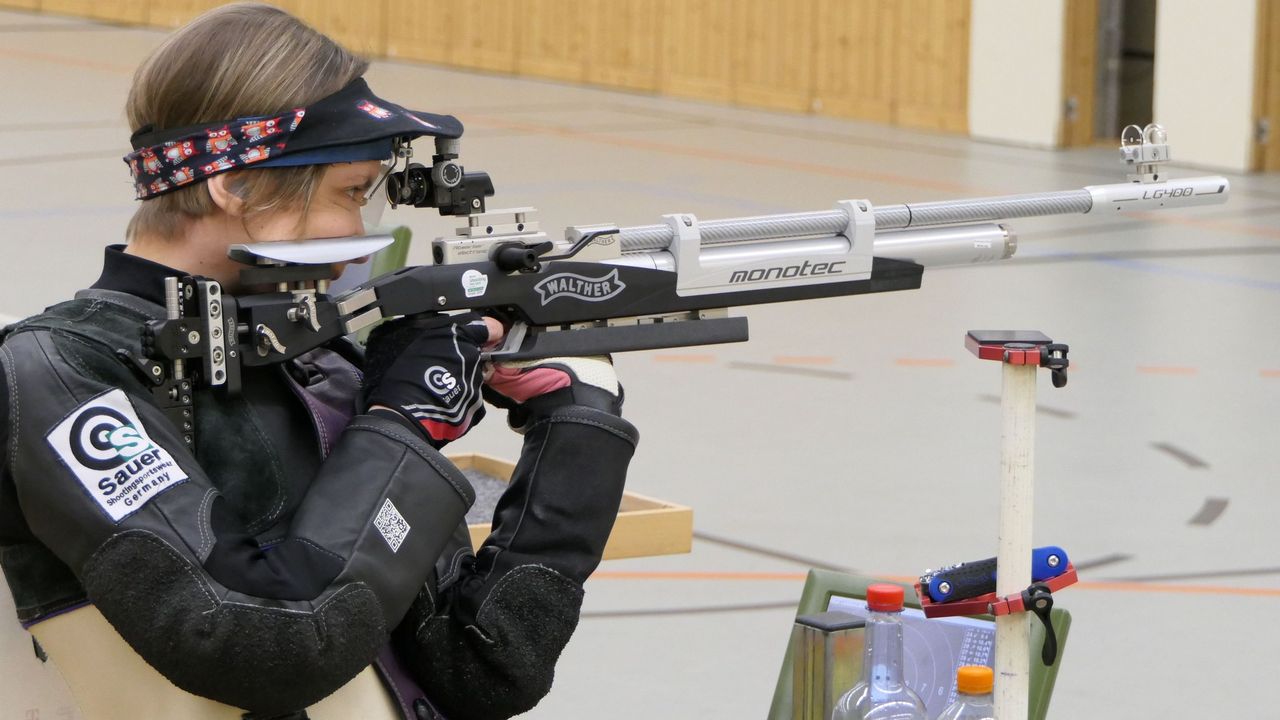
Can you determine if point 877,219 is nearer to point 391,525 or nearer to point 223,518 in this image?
point 391,525

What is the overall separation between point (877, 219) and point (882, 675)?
0.51 metres

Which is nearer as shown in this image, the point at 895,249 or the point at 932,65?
the point at 895,249

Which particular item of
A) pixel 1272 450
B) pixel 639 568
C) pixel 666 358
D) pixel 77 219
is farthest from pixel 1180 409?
pixel 77 219

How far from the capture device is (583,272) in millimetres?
1708

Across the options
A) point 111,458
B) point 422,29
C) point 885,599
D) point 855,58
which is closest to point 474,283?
point 111,458

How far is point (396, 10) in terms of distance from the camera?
1373cm

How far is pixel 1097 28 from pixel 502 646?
929 cm

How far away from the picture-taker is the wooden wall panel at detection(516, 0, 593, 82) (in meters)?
12.6

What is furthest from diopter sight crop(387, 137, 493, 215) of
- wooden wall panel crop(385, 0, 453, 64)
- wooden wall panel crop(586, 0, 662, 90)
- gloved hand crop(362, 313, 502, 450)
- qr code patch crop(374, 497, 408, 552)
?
wooden wall panel crop(385, 0, 453, 64)

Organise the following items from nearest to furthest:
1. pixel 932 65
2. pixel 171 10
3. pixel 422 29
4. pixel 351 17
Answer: pixel 932 65, pixel 422 29, pixel 351 17, pixel 171 10

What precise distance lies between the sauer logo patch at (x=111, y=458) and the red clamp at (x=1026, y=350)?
715 mm

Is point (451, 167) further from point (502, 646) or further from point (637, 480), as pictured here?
point (637, 480)

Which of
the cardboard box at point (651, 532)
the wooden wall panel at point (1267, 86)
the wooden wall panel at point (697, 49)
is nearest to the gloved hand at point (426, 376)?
the cardboard box at point (651, 532)

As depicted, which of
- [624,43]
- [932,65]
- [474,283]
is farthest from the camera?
[624,43]
